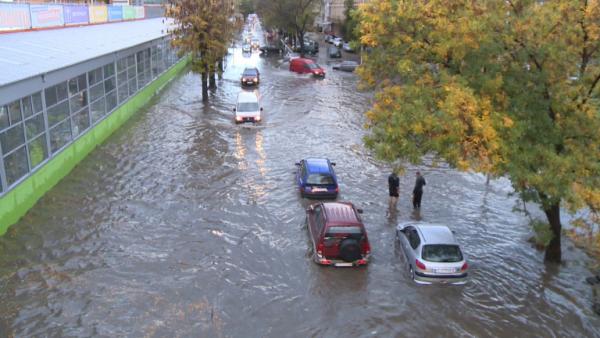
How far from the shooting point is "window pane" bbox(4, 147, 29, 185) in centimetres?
1510

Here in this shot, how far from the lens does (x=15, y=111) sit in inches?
610

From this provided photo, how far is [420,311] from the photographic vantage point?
39.3ft

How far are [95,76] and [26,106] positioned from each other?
806 cm

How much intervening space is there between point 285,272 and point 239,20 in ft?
88.4

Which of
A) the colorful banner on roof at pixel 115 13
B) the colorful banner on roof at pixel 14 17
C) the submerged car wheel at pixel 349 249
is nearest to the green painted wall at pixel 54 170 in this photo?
the colorful banner on roof at pixel 14 17

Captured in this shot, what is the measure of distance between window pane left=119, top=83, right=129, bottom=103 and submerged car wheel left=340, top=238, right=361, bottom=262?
19.8 m

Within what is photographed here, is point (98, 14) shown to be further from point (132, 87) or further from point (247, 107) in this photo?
point (247, 107)

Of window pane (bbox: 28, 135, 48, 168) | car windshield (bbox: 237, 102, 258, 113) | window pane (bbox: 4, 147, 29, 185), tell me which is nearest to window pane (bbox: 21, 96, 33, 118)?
window pane (bbox: 28, 135, 48, 168)

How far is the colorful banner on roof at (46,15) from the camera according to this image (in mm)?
26766

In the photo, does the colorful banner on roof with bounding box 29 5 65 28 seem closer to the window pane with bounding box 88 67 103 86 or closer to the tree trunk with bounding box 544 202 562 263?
the window pane with bounding box 88 67 103 86

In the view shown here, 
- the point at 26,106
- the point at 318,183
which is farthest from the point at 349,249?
the point at 26,106

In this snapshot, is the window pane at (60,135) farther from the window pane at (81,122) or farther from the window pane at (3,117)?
the window pane at (3,117)

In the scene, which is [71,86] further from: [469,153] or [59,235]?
[469,153]

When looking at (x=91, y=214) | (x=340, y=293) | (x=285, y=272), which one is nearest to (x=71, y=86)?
(x=91, y=214)
